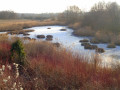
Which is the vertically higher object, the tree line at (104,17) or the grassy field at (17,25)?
the tree line at (104,17)

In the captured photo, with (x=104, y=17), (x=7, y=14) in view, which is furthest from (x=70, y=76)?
(x=7, y=14)

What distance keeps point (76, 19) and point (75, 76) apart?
26760 mm

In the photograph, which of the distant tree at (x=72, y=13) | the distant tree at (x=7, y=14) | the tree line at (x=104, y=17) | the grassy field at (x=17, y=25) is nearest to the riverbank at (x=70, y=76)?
the tree line at (x=104, y=17)

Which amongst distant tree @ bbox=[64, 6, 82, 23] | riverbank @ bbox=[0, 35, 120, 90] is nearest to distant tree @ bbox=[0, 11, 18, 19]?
distant tree @ bbox=[64, 6, 82, 23]

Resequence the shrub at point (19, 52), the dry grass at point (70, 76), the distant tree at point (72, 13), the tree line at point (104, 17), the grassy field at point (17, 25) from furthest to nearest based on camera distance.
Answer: the distant tree at point (72, 13) → the grassy field at point (17, 25) → the tree line at point (104, 17) → the shrub at point (19, 52) → the dry grass at point (70, 76)

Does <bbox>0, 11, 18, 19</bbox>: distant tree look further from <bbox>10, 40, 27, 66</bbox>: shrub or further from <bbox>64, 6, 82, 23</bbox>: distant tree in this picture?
<bbox>10, 40, 27, 66</bbox>: shrub

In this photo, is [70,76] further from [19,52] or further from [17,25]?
[17,25]

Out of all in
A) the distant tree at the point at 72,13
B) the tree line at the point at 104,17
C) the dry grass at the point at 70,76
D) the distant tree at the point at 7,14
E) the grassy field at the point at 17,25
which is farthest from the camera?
the distant tree at the point at 7,14

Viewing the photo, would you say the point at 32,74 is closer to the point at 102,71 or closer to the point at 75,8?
the point at 102,71

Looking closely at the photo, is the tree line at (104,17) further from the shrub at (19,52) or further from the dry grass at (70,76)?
the shrub at (19,52)

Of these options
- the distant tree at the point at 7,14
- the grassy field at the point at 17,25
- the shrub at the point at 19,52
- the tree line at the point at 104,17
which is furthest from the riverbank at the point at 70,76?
the distant tree at the point at 7,14

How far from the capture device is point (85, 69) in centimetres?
511

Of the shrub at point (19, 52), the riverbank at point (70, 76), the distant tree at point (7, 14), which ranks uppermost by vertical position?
the distant tree at point (7, 14)

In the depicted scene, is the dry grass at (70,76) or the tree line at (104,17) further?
the tree line at (104,17)
